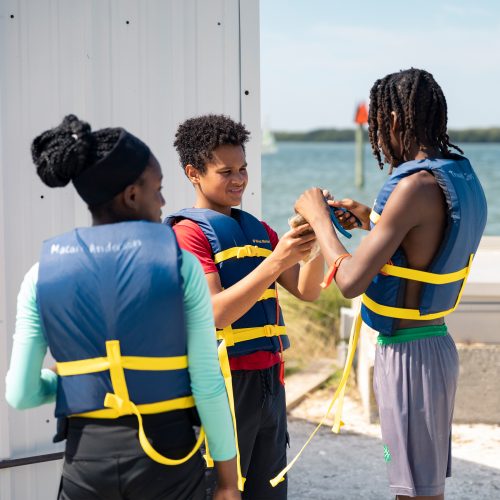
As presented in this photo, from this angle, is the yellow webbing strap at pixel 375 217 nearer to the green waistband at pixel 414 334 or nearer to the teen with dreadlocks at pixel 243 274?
the teen with dreadlocks at pixel 243 274

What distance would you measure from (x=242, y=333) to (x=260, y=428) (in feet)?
1.10

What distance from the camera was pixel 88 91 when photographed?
427 cm

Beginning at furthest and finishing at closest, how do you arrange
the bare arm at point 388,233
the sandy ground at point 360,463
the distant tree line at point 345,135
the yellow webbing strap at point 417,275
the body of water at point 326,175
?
the distant tree line at point 345,135 < the body of water at point 326,175 < the sandy ground at point 360,463 < the yellow webbing strap at point 417,275 < the bare arm at point 388,233

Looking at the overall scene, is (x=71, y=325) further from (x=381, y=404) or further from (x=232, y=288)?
(x=381, y=404)

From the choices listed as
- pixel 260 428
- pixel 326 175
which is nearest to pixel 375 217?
pixel 260 428

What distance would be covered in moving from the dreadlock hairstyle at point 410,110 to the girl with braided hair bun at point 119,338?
102 centimetres

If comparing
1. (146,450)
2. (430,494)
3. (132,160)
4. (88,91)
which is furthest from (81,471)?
(88,91)

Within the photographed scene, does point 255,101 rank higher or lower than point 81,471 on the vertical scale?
higher

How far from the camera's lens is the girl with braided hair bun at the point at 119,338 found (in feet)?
7.82

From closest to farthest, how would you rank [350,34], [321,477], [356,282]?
[356,282], [321,477], [350,34]

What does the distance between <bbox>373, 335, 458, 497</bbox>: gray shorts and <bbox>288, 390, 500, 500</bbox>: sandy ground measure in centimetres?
209

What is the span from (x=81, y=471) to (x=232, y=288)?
93 centimetres

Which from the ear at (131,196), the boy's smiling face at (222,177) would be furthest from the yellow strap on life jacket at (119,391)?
the boy's smiling face at (222,177)

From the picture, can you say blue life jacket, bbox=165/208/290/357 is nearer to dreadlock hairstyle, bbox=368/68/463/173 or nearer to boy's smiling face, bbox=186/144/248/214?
boy's smiling face, bbox=186/144/248/214
